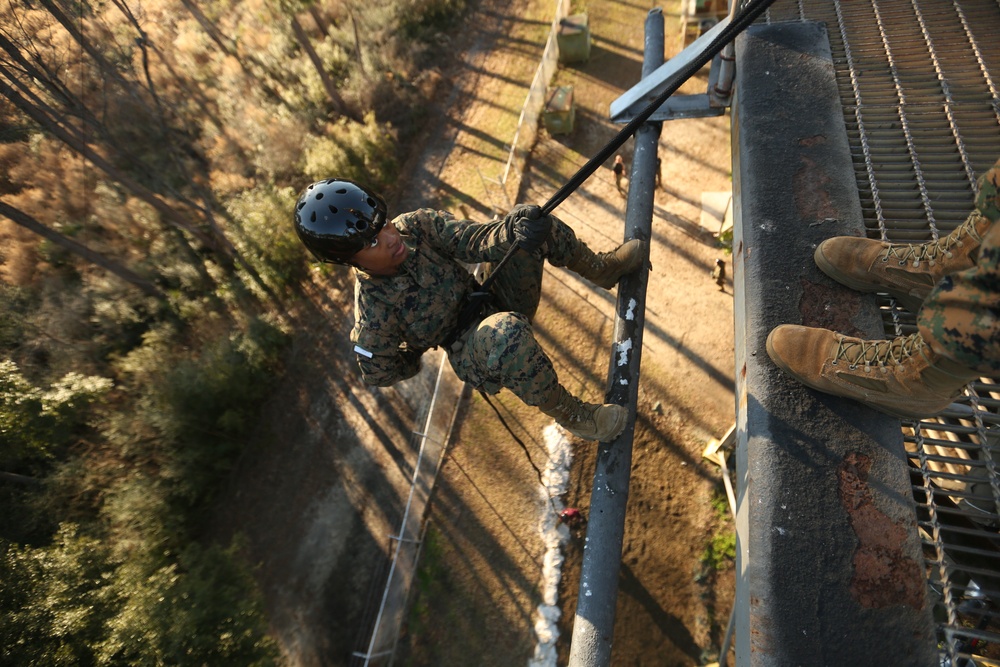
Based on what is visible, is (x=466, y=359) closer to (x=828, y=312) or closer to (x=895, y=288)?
(x=828, y=312)

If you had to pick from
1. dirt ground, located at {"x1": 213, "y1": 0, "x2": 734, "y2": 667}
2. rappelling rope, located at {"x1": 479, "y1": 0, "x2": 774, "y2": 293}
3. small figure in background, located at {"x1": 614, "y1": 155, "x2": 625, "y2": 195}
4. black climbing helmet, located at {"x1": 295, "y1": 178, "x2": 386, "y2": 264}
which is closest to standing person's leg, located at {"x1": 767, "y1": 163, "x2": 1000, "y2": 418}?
rappelling rope, located at {"x1": 479, "y1": 0, "x2": 774, "y2": 293}

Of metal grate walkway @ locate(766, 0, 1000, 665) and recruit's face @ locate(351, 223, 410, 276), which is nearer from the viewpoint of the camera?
metal grate walkway @ locate(766, 0, 1000, 665)

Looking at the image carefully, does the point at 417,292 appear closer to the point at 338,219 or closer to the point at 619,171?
the point at 338,219

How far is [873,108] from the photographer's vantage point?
3787 mm

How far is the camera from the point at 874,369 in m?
2.58

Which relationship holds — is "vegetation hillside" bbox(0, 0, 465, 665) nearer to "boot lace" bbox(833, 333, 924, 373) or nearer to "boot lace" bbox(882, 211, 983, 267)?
"boot lace" bbox(833, 333, 924, 373)

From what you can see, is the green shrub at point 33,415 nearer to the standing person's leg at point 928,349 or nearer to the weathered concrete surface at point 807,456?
the weathered concrete surface at point 807,456

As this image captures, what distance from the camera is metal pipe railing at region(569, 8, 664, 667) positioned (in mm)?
2605

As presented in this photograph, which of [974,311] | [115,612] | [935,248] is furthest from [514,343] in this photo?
[115,612]

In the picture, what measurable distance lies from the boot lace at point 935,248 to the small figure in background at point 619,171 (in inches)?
224

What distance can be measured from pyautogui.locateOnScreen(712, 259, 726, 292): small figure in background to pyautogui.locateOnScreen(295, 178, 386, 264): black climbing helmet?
520 centimetres

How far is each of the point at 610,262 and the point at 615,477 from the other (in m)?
1.77

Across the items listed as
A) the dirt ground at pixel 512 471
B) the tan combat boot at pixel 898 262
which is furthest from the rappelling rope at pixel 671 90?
the dirt ground at pixel 512 471

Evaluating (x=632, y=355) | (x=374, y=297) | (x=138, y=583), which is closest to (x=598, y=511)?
(x=632, y=355)
